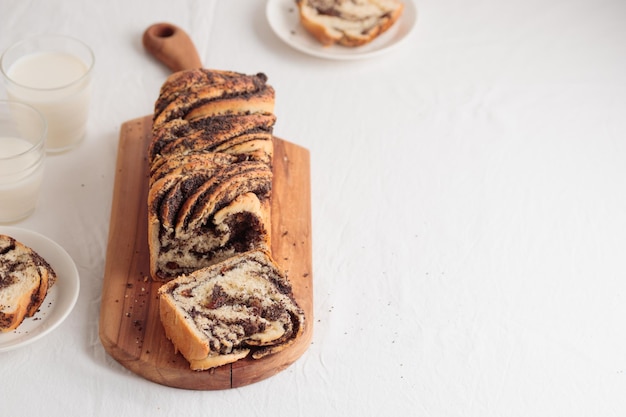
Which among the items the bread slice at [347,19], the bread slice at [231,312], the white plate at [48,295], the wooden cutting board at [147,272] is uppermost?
the bread slice at [347,19]

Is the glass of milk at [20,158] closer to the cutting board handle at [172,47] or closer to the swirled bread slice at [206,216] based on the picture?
the swirled bread slice at [206,216]

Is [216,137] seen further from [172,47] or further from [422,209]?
[172,47]

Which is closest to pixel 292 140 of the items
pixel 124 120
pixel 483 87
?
pixel 124 120

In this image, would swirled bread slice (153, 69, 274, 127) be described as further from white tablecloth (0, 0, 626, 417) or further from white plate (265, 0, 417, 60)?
white plate (265, 0, 417, 60)

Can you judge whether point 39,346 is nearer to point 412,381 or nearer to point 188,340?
point 188,340

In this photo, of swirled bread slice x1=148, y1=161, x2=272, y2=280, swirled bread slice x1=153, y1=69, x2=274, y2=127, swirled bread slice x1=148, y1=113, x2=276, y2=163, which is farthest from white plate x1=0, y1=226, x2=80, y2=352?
swirled bread slice x1=153, y1=69, x2=274, y2=127

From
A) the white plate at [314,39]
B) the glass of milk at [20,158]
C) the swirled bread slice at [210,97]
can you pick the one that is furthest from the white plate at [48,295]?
the white plate at [314,39]
